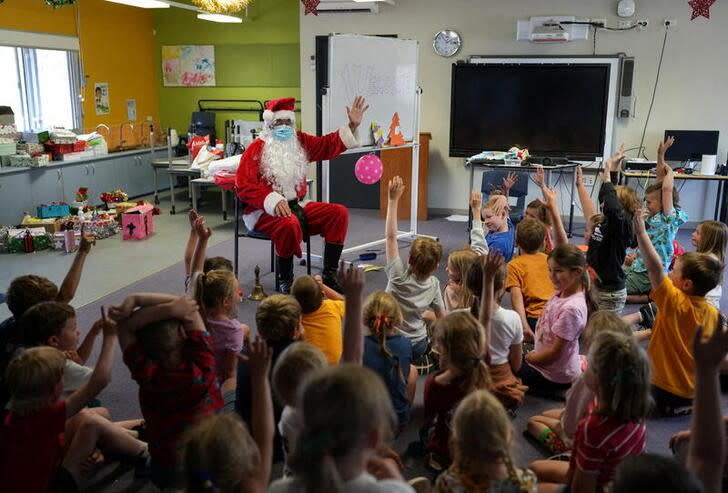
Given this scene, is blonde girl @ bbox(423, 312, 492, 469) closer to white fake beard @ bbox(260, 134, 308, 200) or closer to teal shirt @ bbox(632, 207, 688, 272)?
teal shirt @ bbox(632, 207, 688, 272)

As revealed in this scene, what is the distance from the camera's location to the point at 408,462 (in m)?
2.53

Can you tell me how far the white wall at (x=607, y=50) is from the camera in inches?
266

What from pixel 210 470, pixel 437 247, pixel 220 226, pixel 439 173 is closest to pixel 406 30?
pixel 439 173

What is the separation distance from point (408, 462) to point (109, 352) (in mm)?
1171

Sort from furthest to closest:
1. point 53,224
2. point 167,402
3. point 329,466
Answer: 1. point 53,224
2. point 167,402
3. point 329,466

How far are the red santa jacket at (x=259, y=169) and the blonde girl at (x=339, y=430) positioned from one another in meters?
3.32

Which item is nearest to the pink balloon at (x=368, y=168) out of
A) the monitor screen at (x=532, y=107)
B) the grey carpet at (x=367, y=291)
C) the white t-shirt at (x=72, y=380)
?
the grey carpet at (x=367, y=291)

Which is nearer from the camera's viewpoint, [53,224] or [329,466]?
[329,466]

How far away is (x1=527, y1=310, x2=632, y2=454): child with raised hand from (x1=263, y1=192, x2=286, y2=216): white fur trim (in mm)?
2418

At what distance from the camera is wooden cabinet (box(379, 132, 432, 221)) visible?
7.41m

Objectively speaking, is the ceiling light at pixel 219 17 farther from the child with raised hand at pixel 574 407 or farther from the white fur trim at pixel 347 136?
the child with raised hand at pixel 574 407

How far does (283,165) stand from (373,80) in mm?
1254

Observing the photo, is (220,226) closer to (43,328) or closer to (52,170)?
(52,170)

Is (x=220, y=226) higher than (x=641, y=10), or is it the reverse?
(x=641, y=10)
